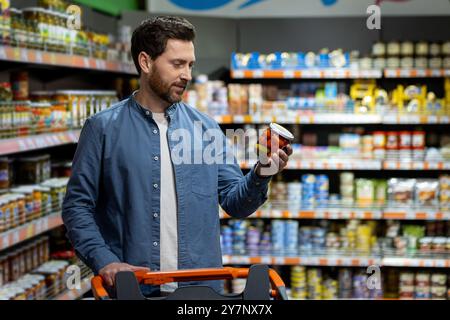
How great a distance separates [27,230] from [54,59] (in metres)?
0.82

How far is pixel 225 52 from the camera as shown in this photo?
6043 mm

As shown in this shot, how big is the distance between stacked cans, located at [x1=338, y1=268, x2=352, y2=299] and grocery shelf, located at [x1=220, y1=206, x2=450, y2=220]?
1.54 feet

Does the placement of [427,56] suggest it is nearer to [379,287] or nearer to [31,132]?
[379,287]

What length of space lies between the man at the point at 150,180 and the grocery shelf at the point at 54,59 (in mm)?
1093

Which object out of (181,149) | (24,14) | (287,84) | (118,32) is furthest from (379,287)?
(181,149)

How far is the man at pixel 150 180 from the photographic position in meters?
2.20

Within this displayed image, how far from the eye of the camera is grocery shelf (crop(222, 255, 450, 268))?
557 centimetres

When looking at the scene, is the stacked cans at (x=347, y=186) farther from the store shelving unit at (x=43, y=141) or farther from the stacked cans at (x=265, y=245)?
the store shelving unit at (x=43, y=141)

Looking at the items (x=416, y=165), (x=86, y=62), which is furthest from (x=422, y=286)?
(x=86, y=62)

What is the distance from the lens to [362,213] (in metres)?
5.57

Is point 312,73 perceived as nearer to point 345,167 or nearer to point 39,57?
point 345,167

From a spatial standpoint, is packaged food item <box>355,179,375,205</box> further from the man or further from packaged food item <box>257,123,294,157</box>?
packaged food item <box>257,123,294,157</box>
